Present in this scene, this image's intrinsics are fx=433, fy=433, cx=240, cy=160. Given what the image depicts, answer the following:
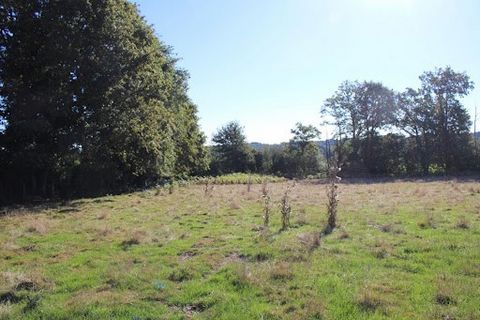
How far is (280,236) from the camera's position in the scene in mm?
11992

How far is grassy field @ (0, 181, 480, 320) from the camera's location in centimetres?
668

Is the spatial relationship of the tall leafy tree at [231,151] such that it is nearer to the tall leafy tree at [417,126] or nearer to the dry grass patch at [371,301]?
the tall leafy tree at [417,126]

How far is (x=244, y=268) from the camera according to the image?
8.48 meters

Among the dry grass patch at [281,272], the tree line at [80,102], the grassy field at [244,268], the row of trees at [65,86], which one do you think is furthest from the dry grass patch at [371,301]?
the row of trees at [65,86]

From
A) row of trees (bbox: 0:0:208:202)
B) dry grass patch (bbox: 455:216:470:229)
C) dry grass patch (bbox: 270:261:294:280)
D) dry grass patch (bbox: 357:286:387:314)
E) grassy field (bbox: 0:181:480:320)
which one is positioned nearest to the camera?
dry grass patch (bbox: 357:286:387:314)

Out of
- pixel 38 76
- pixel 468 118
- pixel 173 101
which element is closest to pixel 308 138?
pixel 468 118

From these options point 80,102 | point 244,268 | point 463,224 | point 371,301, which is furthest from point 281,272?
point 80,102

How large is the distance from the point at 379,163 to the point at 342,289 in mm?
56459

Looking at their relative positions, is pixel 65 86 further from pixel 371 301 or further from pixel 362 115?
pixel 362 115

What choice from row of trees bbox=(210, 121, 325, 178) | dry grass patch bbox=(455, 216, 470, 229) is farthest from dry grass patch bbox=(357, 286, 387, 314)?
row of trees bbox=(210, 121, 325, 178)

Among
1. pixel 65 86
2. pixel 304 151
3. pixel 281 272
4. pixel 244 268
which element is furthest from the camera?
pixel 304 151

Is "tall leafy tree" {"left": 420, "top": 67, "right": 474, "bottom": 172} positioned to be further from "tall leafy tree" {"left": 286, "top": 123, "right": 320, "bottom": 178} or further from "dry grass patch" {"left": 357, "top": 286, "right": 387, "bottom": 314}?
"dry grass patch" {"left": 357, "top": 286, "right": 387, "bottom": 314}

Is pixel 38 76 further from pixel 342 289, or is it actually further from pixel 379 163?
pixel 379 163

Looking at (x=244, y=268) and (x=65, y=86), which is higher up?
(x=65, y=86)
